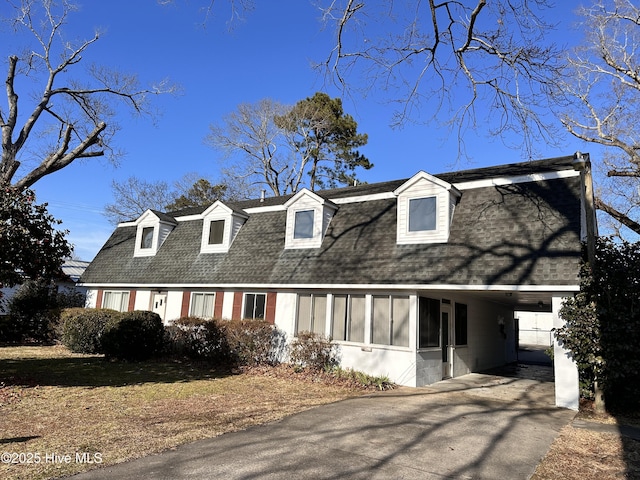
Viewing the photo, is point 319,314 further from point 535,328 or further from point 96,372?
point 535,328

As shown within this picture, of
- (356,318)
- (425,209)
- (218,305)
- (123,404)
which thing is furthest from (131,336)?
(425,209)

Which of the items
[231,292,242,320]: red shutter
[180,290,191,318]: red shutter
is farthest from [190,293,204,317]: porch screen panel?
[231,292,242,320]: red shutter

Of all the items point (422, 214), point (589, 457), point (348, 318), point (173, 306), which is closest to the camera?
point (589, 457)

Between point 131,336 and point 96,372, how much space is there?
2228mm

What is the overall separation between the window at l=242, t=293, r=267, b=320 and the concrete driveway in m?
6.33

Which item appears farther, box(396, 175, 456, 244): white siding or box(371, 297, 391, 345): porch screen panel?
box(396, 175, 456, 244): white siding

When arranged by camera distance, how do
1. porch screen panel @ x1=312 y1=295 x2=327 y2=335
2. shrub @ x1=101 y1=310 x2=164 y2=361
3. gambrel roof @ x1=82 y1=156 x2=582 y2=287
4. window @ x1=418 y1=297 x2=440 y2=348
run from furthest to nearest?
shrub @ x1=101 y1=310 x2=164 y2=361 → porch screen panel @ x1=312 y1=295 x2=327 y2=335 → window @ x1=418 y1=297 x2=440 y2=348 → gambrel roof @ x1=82 y1=156 x2=582 y2=287

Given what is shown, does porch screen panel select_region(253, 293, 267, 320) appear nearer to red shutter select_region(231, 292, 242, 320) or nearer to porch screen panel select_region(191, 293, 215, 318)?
red shutter select_region(231, 292, 242, 320)

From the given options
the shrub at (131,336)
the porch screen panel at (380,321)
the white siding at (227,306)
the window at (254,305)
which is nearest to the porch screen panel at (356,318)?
the porch screen panel at (380,321)

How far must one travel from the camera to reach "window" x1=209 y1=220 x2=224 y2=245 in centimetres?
1784

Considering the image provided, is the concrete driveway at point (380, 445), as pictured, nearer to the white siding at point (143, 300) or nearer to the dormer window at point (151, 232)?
the white siding at point (143, 300)

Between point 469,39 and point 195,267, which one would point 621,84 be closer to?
point 469,39

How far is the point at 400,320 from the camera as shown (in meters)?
12.0

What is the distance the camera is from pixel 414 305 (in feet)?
38.7
